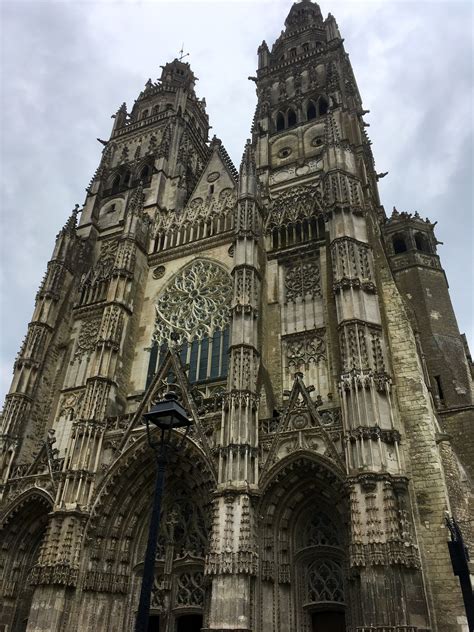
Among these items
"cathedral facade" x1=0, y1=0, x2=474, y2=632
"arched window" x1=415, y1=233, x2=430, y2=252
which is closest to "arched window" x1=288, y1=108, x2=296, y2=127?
"cathedral facade" x1=0, y1=0, x2=474, y2=632

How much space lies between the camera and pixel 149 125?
34656mm

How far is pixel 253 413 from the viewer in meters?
16.2

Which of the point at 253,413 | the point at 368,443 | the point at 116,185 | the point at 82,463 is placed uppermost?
the point at 116,185

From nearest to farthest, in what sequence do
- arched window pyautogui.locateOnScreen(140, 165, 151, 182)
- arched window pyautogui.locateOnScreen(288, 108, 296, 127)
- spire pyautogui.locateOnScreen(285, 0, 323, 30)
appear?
arched window pyautogui.locateOnScreen(288, 108, 296, 127) < arched window pyautogui.locateOnScreen(140, 165, 151, 182) < spire pyautogui.locateOnScreen(285, 0, 323, 30)

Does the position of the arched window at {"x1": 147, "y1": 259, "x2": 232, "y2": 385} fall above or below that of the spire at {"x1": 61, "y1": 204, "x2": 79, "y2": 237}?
below

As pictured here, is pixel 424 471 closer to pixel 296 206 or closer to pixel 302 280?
pixel 302 280

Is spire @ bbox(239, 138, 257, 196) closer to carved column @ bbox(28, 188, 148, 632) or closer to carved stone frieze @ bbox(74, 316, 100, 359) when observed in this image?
carved column @ bbox(28, 188, 148, 632)

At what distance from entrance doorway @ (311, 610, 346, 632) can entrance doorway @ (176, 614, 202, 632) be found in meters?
3.54

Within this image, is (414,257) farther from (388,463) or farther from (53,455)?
(53,455)

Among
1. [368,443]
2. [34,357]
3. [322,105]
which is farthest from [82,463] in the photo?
[322,105]

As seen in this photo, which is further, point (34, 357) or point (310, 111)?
point (310, 111)

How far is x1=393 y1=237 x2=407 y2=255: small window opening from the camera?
1111 inches

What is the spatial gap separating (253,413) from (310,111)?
19.1m

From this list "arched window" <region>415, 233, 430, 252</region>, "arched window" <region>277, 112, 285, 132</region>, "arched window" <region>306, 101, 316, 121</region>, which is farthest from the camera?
"arched window" <region>277, 112, 285, 132</region>
